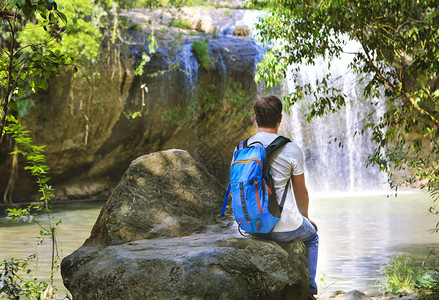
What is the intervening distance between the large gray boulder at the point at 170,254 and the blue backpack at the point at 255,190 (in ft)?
0.53

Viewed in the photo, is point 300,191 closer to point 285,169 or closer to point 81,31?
point 285,169

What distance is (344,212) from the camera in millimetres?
13250

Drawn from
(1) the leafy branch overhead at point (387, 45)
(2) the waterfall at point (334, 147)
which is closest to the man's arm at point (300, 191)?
(1) the leafy branch overhead at point (387, 45)

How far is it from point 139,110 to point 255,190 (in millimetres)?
13427

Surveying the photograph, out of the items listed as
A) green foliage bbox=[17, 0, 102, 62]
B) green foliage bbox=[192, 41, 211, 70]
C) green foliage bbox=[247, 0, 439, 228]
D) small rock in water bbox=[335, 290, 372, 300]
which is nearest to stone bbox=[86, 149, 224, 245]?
small rock in water bbox=[335, 290, 372, 300]

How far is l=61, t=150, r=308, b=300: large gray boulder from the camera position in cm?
323

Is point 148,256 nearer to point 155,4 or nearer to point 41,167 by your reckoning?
point 41,167

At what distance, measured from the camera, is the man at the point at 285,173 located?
347 centimetres

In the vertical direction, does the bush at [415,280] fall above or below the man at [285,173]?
below

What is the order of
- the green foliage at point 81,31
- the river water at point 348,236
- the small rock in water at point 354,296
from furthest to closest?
the green foliage at point 81,31, the river water at point 348,236, the small rock in water at point 354,296

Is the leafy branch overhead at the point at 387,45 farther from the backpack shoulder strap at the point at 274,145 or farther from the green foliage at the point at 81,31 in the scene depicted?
the green foliage at the point at 81,31

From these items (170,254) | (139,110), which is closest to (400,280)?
(170,254)

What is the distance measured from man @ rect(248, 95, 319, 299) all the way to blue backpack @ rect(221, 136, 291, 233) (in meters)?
0.04

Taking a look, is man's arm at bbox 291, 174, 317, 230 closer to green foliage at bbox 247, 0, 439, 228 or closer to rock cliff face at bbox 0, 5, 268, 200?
green foliage at bbox 247, 0, 439, 228
